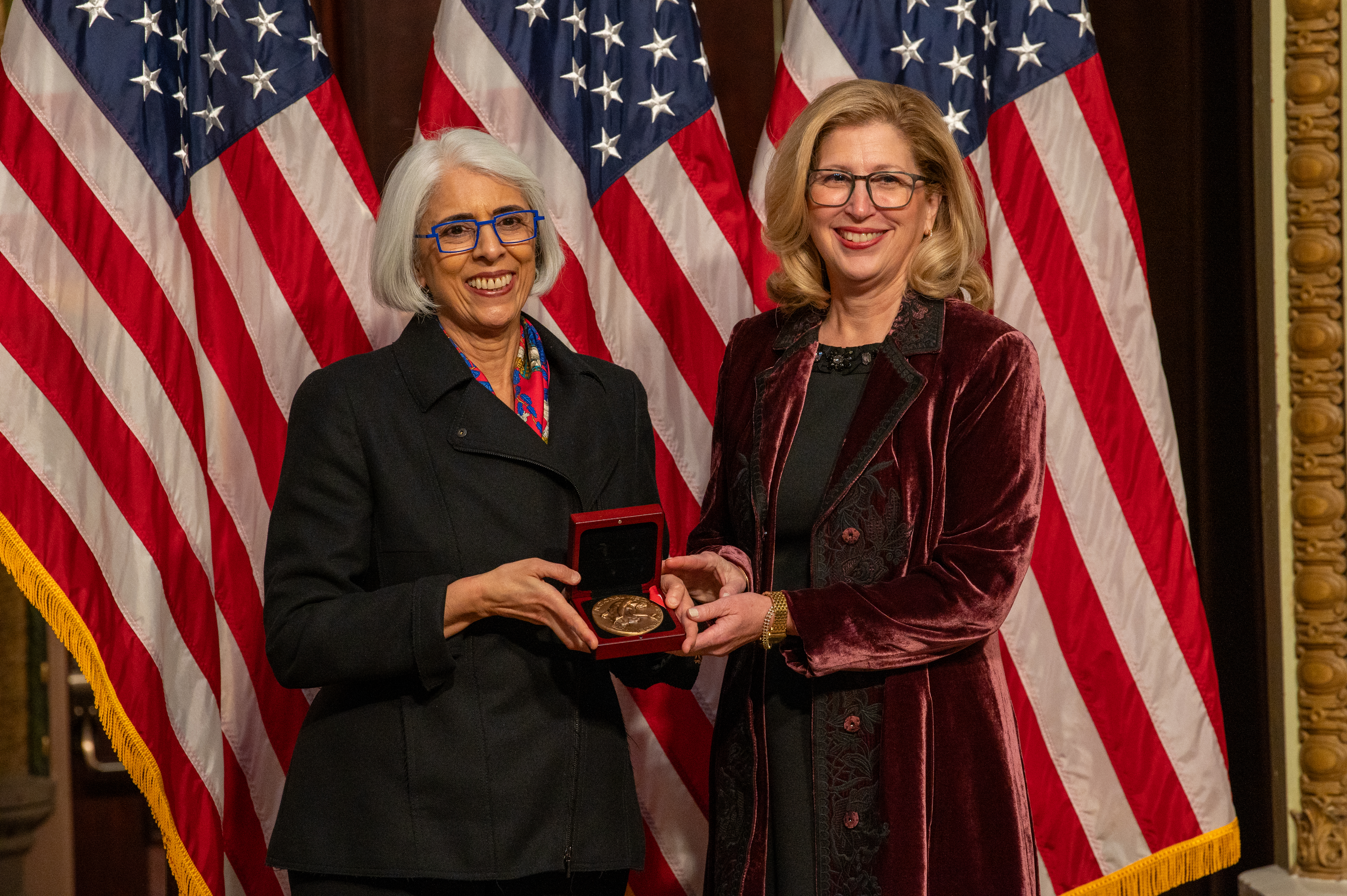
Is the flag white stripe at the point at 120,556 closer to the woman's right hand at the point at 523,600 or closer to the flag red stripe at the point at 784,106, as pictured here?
the woman's right hand at the point at 523,600

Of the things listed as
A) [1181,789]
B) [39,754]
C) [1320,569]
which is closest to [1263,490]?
[1320,569]

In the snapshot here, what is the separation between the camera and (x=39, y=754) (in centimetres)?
328

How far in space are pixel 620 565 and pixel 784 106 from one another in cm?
156

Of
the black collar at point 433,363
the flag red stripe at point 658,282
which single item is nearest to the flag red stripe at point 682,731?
the flag red stripe at point 658,282

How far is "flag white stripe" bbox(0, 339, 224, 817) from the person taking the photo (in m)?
2.69

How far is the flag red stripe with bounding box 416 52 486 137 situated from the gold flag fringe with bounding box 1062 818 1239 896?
7.63ft

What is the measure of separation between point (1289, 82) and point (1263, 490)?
1075 mm

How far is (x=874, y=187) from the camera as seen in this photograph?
222cm

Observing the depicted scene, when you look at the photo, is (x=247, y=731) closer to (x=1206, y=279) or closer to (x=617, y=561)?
(x=617, y=561)

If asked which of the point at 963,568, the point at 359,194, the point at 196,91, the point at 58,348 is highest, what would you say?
the point at 196,91

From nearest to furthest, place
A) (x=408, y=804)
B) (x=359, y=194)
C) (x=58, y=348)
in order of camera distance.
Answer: (x=408, y=804)
(x=58, y=348)
(x=359, y=194)

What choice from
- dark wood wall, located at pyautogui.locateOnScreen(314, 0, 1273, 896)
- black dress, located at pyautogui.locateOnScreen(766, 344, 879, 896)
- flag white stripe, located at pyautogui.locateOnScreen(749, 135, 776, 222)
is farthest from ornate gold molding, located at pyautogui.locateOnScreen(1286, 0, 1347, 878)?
black dress, located at pyautogui.locateOnScreen(766, 344, 879, 896)

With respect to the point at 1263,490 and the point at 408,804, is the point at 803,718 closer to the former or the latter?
the point at 408,804

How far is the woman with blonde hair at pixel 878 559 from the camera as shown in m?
2.08
